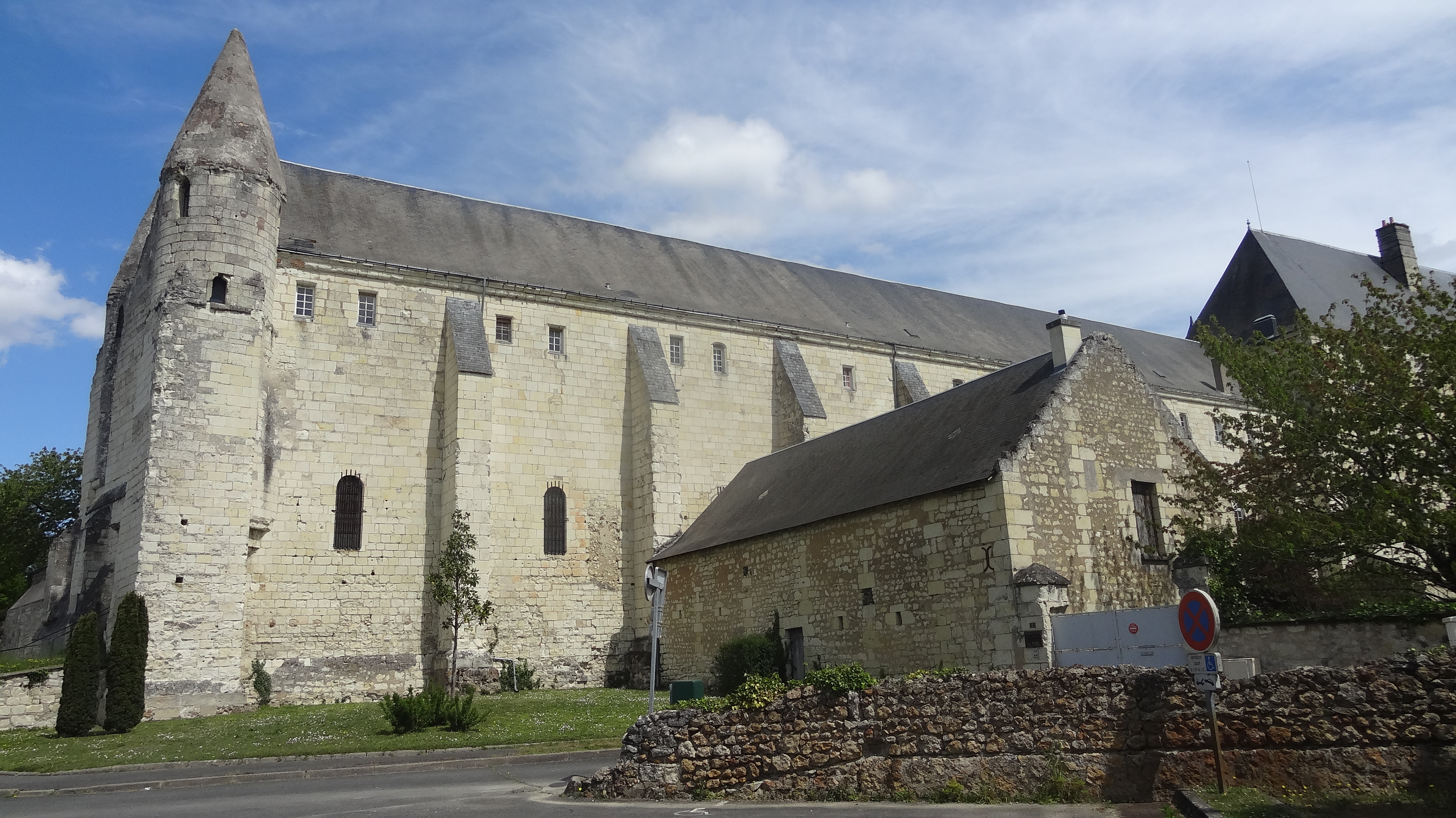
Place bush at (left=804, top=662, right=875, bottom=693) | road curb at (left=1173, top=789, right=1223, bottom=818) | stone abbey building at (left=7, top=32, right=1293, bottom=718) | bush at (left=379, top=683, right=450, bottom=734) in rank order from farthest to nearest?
stone abbey building at (left=7, top=32, right=1293, bottom=718) < bush at (left=379, top=683, right=450, bottom=734) < bush at (left=804, top=662, right=875, bottom=693) < road curb at (left=1173, top=789, right=1223, bottom=818)

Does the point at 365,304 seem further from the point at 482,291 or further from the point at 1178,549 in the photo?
the point at 1178,549

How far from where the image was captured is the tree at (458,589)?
19.6 metres

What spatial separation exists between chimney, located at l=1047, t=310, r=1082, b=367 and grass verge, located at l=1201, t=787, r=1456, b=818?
10071 mm

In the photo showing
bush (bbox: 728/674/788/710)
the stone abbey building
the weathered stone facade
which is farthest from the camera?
the stone abbey building

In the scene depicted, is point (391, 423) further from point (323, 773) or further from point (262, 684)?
point (323, 773)

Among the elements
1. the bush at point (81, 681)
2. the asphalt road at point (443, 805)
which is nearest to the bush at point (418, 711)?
the asphalt road at point (443, 805)

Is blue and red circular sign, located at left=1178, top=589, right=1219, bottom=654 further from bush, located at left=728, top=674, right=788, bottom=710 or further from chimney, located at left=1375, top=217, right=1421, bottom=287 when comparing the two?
chimney, located at left=1375, top=217, right=1421, bottom=287

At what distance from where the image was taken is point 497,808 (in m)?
8.85

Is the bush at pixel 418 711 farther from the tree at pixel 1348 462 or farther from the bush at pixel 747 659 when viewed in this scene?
the tree at pixel 1348 462

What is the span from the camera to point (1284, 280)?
3619 cm

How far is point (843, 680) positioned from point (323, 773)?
7010 mm

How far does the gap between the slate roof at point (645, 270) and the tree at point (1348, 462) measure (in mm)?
13562

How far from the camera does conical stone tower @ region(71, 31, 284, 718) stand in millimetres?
18219

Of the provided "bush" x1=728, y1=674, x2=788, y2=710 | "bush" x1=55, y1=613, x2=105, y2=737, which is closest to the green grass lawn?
"bush" x1=55, y1=613, x2=105, y2=737
